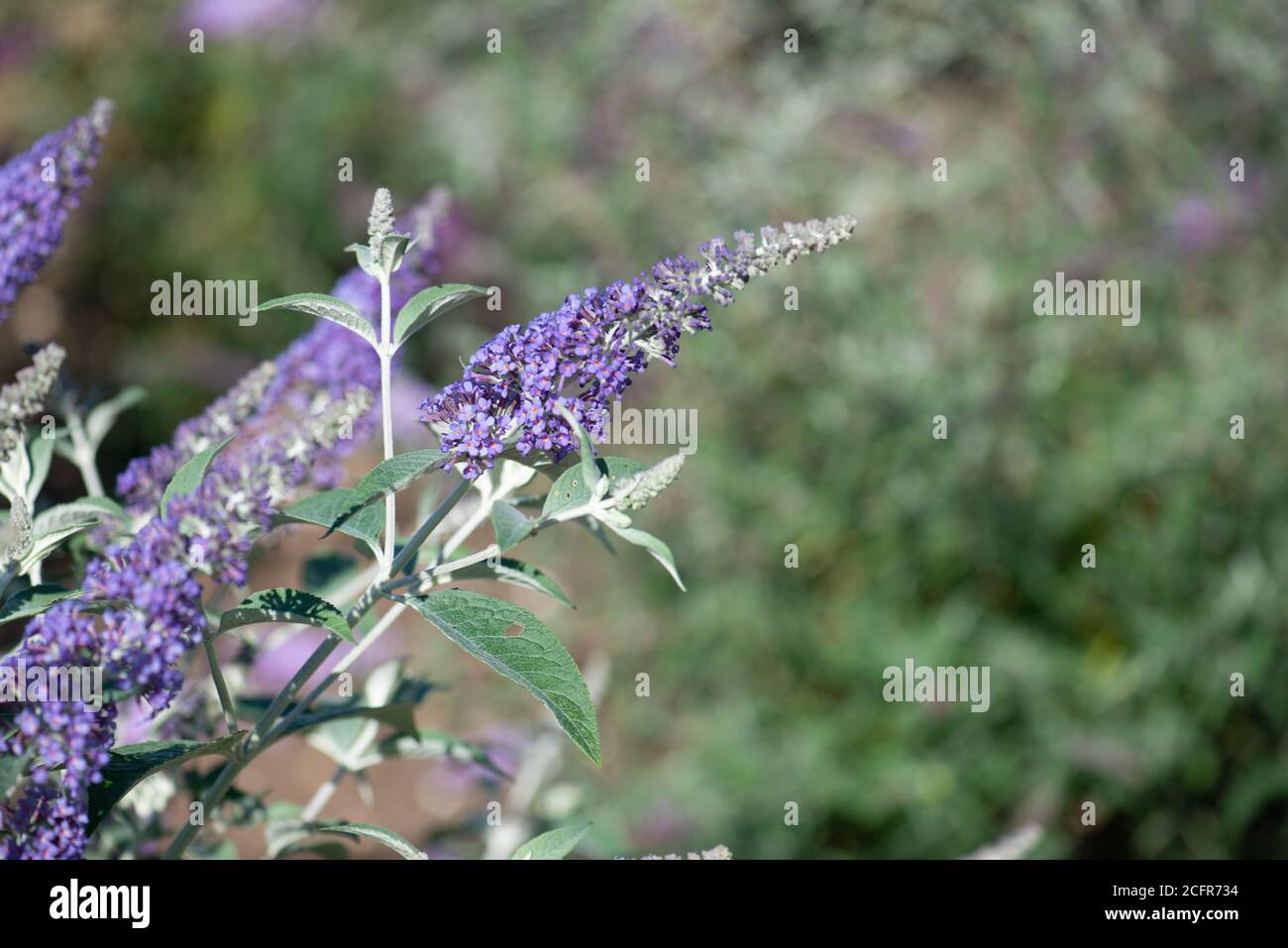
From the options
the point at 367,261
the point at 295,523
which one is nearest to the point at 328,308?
the point at 367,261

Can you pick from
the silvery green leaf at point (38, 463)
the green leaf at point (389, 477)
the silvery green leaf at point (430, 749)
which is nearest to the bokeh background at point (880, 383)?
the silvery green leaf at point (430, 749)

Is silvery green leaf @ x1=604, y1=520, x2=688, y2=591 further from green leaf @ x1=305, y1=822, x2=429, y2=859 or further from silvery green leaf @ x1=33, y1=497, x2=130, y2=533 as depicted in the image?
silvery green leaf @ x1=33, y1=497, x2=130, y2=533

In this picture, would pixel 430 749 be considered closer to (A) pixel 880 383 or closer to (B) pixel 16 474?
(B) pixel 16 474

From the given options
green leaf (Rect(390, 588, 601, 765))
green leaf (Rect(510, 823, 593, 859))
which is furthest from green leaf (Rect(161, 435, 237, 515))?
green leaf (Rect(510, 823, 593, 859))

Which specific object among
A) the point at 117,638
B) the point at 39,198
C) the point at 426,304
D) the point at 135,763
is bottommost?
the point at 135,763
